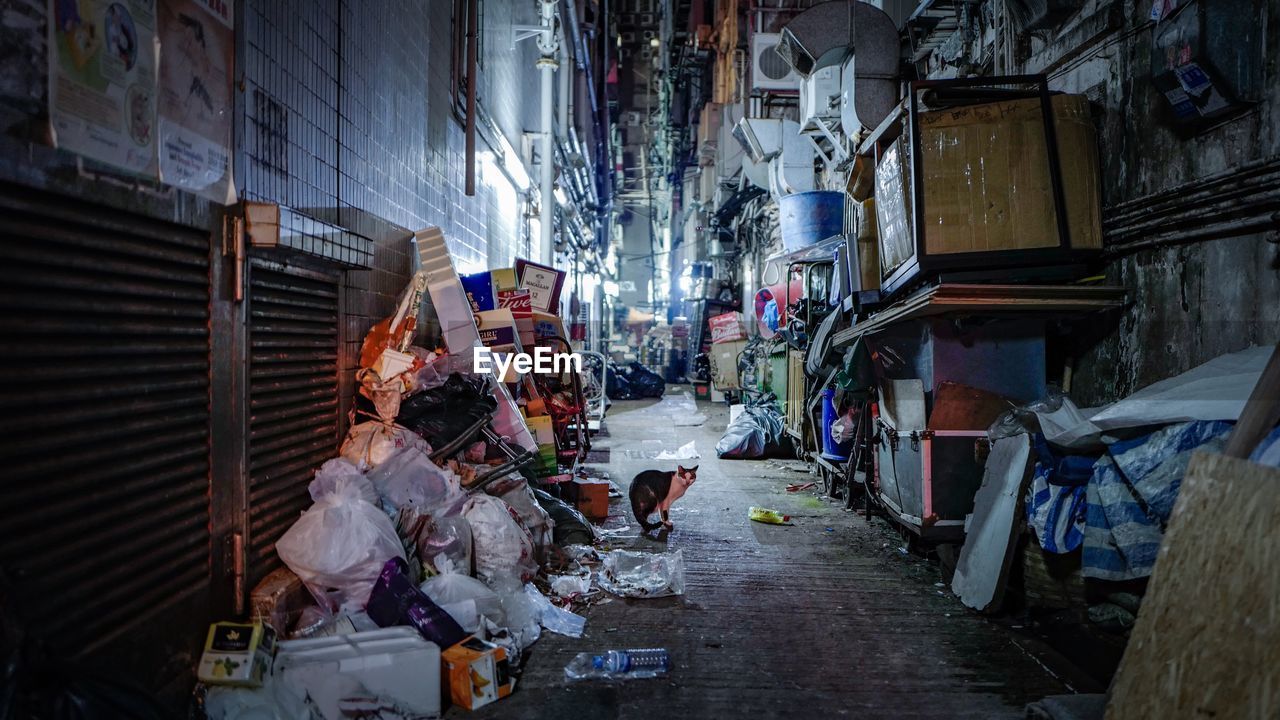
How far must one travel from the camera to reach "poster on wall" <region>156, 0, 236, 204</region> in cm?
273

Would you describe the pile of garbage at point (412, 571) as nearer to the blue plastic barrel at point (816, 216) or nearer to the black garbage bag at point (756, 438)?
the black garbage bag at point (756, 438)

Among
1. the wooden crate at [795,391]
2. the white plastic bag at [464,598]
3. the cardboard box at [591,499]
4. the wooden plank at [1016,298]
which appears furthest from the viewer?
the wooden crate at [795,391]

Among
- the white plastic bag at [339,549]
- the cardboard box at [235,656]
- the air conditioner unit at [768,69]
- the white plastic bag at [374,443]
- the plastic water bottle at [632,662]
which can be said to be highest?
the air conditioner unit at [768,69]

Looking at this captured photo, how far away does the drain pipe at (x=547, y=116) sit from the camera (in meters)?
10.9

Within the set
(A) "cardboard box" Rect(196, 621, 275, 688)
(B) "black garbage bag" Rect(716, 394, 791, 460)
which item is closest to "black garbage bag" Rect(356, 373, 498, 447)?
(A) "cardboard box" Rect(196, 621, 275, 688)

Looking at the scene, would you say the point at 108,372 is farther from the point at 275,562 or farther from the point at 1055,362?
the point at 1055,362

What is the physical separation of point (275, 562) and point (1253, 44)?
6.21 m

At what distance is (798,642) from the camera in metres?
4.00

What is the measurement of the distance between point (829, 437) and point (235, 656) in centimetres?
651

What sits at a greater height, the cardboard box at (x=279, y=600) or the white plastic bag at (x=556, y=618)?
the cardboard box at (x=279, y=600)

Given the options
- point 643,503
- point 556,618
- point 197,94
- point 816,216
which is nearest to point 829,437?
point 643,503

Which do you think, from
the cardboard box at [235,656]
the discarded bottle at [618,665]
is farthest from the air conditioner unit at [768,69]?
the cardboard box at [235,656]

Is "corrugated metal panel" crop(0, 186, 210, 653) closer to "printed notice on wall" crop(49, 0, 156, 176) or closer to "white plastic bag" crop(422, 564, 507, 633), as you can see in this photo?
"printed notice on wall" crop(49, 0, 156, 176)

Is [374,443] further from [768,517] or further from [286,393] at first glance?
[768,517]
